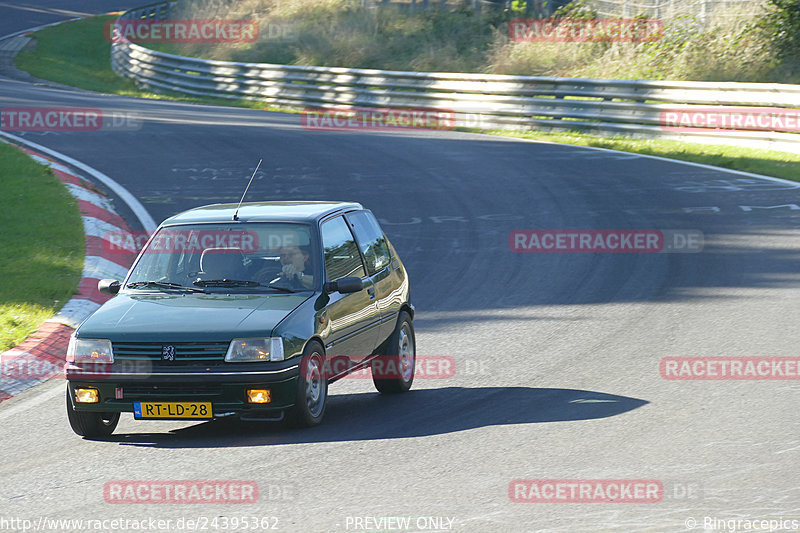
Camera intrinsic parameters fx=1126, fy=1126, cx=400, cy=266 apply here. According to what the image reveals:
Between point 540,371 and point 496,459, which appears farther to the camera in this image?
point 540,371

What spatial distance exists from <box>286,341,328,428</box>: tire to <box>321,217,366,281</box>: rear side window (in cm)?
77

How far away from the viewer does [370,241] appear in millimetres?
9336

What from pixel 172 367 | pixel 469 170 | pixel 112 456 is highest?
pixel 172 367

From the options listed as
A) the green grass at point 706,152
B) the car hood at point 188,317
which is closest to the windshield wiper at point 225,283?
the car hood at point 188,317

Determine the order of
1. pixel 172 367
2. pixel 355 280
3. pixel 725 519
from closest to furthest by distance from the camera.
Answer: pixel 725 519, pixel 172 367, pixel 355 280

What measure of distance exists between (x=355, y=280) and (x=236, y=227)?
1.10 m

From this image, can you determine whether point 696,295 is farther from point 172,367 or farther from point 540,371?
point 172,367

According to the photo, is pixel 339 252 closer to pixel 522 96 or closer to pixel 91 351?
pixel 91 351

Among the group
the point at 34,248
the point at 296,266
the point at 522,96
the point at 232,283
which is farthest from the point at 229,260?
the point at 522,96

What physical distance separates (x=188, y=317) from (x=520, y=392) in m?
2.58

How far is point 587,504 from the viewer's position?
235 inches

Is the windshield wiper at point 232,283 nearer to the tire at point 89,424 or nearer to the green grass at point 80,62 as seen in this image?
the tire at point 89,424

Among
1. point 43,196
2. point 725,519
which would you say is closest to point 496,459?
point 725,519

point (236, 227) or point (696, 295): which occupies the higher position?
point (236, 227)
